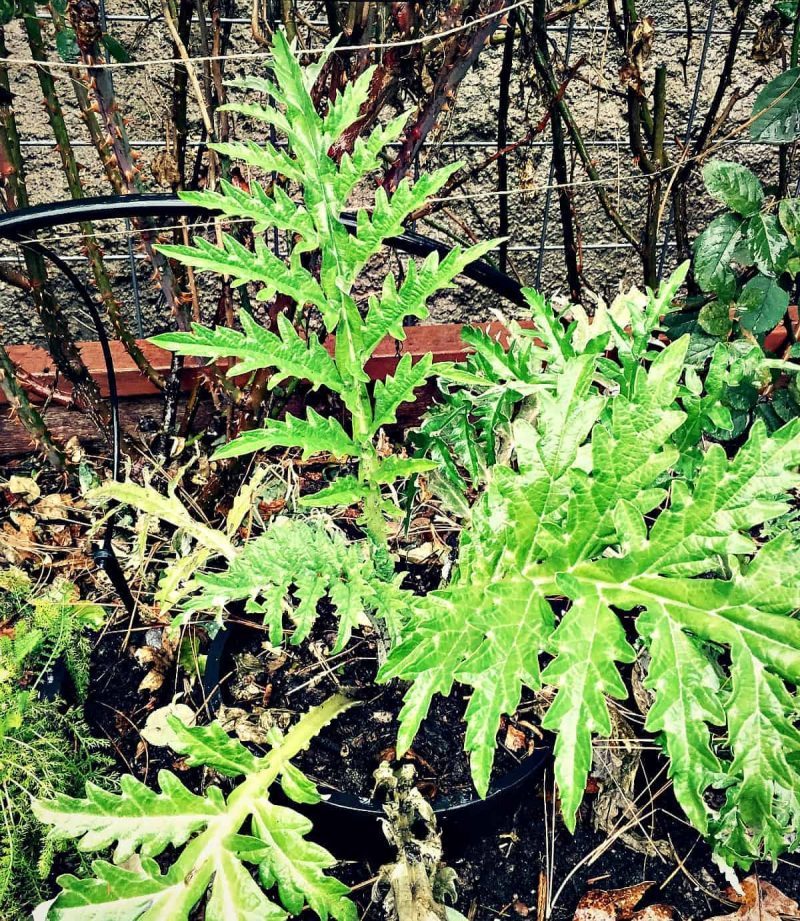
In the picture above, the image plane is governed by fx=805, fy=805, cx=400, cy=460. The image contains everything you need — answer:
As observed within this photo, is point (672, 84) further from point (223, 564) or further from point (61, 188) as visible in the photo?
point (223, 564)

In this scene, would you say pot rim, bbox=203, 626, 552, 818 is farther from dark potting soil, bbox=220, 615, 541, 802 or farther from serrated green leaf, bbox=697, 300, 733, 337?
serrated green leaf, bbox=697, 300, 733, 337

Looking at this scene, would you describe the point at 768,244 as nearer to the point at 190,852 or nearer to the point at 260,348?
the point at 260,348

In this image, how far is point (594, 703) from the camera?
2.40 ft

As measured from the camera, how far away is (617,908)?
1.23 m

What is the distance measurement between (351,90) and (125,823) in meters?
0.88

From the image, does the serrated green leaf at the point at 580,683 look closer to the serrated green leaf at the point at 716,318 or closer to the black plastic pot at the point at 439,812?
the black plastic pot at the point at 439,812

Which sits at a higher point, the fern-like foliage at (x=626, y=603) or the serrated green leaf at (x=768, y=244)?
the serrated green leaf at (x=768, y=244)

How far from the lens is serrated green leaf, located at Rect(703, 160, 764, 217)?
5.06 feet

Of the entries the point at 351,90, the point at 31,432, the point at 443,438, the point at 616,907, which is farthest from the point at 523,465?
the point at 31,432

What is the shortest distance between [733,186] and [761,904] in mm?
1250

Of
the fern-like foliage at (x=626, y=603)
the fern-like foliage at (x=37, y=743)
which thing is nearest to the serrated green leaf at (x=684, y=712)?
the fern-like foliage at (x=626, y=603)

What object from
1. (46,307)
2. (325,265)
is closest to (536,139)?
(46,307)

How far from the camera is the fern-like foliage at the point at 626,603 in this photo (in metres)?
0.73

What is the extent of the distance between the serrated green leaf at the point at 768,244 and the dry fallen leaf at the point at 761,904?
1.07 m
